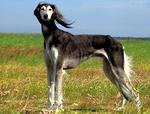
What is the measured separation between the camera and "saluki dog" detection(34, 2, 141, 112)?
12.6 meters

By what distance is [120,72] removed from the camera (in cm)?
1364

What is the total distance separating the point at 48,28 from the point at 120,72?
7.18 feet

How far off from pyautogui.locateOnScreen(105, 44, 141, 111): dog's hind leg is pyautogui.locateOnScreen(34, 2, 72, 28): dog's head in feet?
4.82

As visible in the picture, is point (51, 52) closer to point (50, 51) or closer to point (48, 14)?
point (50, 51)

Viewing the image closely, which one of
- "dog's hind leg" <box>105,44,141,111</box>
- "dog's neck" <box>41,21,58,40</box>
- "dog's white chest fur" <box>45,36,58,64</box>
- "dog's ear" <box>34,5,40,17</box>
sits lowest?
"dog's hind leg" <box>105,44,141,111</box>

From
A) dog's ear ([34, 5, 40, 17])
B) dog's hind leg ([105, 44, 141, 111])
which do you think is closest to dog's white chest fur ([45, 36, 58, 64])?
dog's ear ([34, 5, 40, 17])

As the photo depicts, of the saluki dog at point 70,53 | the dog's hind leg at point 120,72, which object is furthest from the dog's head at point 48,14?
the dog's hind leg at point 120,72

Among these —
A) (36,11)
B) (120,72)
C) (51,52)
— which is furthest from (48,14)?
(120,72)

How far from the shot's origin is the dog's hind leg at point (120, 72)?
1347 cm

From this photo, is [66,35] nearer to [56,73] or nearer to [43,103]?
[56,73]

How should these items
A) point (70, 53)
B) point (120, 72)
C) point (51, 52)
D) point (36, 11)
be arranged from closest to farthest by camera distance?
point (51, 52) < point (36, 11) < point (70, 53) < point (120, 72)

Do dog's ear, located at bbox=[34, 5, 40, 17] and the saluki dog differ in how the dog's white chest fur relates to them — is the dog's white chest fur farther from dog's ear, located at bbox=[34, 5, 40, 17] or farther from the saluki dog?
dog's ear, located at bbox=[34, 5, 40, 17]

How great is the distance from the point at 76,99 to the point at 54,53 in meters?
3.42

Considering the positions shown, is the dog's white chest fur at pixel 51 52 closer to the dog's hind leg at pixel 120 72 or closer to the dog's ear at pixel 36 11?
the dog's ear at pixel 36 11
